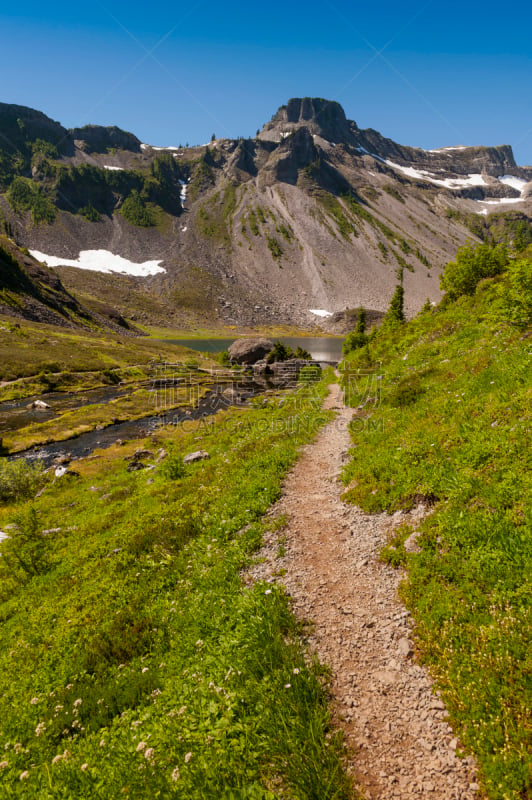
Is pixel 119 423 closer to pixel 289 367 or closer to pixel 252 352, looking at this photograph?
pixel 289 367

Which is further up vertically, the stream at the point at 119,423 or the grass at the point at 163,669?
the grass at the point at 163,669

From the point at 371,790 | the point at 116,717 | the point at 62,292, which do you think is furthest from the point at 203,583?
the point at 62,292

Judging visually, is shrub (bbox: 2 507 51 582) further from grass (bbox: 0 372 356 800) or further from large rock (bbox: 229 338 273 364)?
large rock (bbox: 229 338 273 364)

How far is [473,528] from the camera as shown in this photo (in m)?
8.01

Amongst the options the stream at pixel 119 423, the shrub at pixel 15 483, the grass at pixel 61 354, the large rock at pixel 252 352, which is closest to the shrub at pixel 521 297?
the shrub at pixel 15 483

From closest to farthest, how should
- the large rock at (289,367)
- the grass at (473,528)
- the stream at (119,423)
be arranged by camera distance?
1. the grass at (473,528)
2. the stream at (119,423)
3. the large rock at (289,367)

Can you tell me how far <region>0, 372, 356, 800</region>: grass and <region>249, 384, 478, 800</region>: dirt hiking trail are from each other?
0.50 metres

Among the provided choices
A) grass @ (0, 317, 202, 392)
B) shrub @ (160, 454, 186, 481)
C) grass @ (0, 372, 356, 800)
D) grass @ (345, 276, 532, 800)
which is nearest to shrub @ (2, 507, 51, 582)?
grass @ (0, 372, 356, 800)

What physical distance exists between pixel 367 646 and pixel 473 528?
3.68 metres

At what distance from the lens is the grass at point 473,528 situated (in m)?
5.01

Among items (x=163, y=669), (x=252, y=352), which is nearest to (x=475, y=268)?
(x=163, y=669)

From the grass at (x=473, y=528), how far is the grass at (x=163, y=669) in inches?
89.1

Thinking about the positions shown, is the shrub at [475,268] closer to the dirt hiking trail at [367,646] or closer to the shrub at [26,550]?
the dirt hiking trail at [367,646]

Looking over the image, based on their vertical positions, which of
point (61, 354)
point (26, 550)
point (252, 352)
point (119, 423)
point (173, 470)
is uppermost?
point (252, 352)
